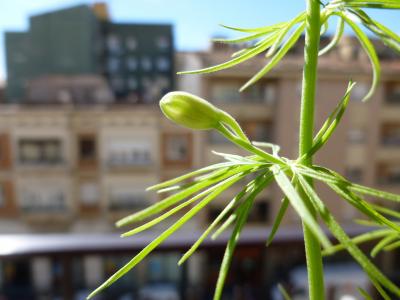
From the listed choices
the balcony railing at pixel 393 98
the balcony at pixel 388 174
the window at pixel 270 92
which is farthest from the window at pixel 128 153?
the balcony railing at pixel 393 98

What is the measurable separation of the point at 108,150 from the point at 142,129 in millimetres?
670

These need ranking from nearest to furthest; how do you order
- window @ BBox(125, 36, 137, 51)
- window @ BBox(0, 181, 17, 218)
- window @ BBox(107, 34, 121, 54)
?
window @ BBox(0, 181, 17, 218), window @ BBox(107, 34, 121, 54), window @ BBox(125, 36, 137, 51)

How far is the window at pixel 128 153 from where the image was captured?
228 inches

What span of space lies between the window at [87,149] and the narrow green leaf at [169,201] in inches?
232

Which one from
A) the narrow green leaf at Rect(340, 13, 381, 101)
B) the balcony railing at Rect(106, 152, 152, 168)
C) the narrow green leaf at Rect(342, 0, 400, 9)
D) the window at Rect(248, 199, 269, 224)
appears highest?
the narrow green leaf at Rect(342, 0, 400, 9)

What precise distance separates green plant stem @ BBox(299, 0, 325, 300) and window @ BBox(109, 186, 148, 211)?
583 centimetres

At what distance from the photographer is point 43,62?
9312 mm

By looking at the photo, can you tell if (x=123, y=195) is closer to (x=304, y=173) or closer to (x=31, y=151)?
(x=31, y=151)

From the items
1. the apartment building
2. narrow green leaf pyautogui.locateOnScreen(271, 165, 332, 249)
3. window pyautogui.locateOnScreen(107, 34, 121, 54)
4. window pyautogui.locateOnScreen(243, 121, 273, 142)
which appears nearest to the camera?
narrow green leaf pyautogui.locateOnScreen(271, 165, 332, 249)

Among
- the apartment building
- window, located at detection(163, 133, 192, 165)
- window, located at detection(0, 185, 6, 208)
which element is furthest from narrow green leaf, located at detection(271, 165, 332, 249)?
window, located at detection(0, 185, 6, 208)

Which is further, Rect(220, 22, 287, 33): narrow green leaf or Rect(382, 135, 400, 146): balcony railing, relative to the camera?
Rect(382, 135, 400, 146): balcony railing

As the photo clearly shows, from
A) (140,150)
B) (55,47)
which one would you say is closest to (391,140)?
(140,150)

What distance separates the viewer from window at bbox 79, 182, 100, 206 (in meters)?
5.88

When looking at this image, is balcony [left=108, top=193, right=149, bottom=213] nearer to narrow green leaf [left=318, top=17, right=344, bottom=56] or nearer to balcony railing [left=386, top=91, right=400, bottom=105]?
balcony railing [left=386, top=91, right=400, bottom=105]
